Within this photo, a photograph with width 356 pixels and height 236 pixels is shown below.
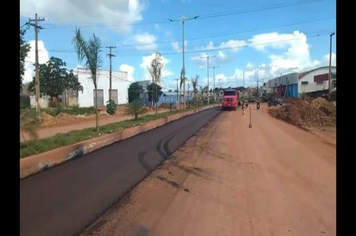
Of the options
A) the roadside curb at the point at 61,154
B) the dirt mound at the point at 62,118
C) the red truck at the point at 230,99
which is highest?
the red truck at the point at 230,99

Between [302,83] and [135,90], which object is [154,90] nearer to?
[302,83]

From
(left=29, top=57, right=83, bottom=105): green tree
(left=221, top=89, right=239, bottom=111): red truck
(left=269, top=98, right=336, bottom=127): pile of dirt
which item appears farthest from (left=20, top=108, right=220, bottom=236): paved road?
(left=221, top=89, right=239, bottom=111): red truck

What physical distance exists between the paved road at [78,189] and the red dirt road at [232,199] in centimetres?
31

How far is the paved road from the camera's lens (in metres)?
4.71

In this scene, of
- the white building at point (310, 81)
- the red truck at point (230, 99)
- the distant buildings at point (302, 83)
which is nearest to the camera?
the distant buildings at point (302, 83)

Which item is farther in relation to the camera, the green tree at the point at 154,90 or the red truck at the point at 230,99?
the red truck at the point at 230,99

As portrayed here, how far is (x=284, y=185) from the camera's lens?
671 cm

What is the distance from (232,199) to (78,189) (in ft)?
9.16

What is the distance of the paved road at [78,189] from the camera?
15.5ft

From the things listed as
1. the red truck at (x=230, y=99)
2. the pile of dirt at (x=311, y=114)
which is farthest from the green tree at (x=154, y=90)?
the pile of dirt at (x=311, y=114)

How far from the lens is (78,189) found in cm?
643

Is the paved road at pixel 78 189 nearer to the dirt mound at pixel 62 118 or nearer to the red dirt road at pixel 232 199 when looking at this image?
the red dirt road at pixel 232 199

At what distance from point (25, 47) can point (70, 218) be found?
501cm
